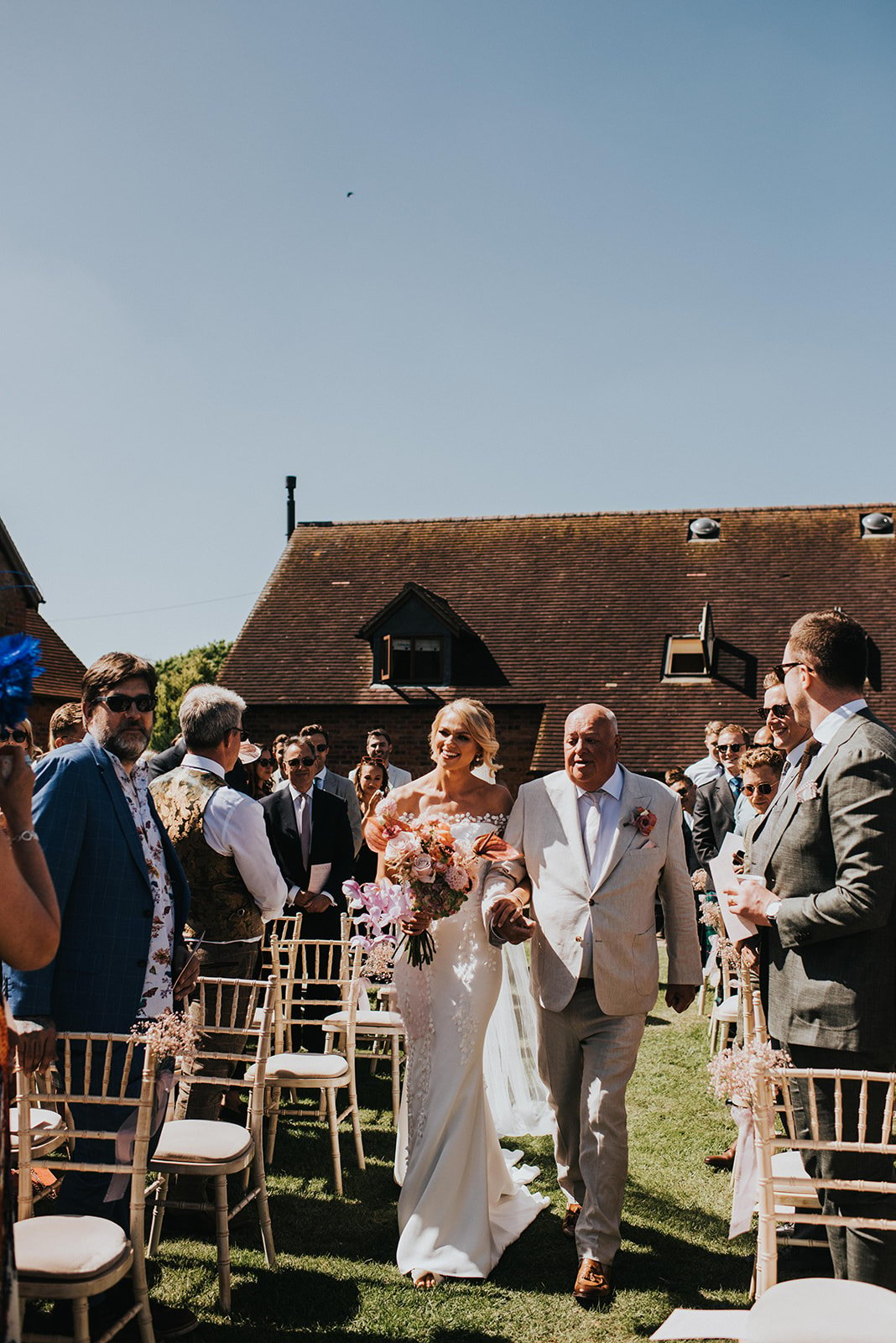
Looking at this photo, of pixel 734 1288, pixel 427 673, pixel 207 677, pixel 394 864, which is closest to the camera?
pixel 734 1288

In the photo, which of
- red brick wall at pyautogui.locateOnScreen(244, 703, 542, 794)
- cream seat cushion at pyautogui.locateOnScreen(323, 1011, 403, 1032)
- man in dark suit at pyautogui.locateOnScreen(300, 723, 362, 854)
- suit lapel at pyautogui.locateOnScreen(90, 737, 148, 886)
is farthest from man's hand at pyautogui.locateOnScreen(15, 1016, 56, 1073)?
red brick wall at pyautogui.locateOnScreen(244, 703, 542, 794)

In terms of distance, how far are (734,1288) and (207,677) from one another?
7151 centimetres

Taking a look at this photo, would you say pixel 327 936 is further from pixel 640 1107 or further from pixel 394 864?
pixel 394 864

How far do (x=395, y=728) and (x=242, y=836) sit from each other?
19.5 meters

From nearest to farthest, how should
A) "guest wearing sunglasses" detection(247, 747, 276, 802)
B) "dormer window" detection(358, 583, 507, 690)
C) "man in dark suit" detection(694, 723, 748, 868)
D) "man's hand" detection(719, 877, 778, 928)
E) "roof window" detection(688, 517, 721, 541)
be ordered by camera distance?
"man's hand" detection(719, 877, 778, 928) < "man in dark suit" detection(694, 723, 748, 868) < "guest wearing sunglasses" detection(247, 747, 276, 802) < "dormer window" detection(358, 583, 507, 690) < "roof window" detection(688, 517, 721, 541)

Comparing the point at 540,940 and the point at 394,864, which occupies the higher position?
the point at 394,864

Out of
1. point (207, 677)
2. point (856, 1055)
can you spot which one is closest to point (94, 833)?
point (856, 1055)

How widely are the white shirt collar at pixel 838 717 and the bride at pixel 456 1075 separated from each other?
72.4 inches

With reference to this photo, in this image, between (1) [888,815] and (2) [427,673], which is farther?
(2) [427,673]

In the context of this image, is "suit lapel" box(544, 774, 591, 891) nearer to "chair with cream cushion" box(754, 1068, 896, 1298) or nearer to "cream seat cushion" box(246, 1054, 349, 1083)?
"chair with cream cushion" box(754, 1068, 896, 1298)

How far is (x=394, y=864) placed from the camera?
526cm

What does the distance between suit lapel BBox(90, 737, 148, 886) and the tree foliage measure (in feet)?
173

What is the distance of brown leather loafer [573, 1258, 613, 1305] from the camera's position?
15.4 feet

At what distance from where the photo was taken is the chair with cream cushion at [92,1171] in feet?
10.7
